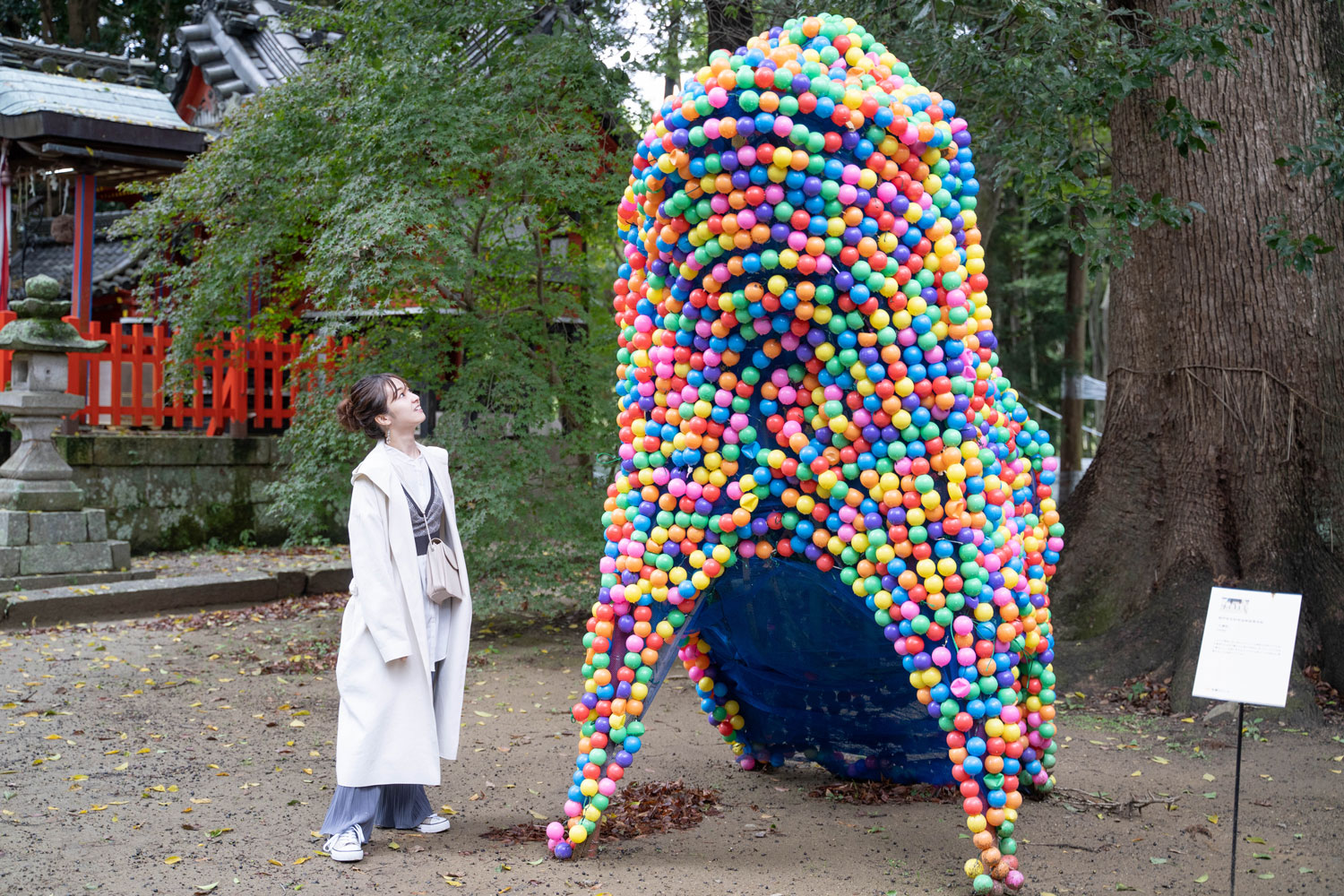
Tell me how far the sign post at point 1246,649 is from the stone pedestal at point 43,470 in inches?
334

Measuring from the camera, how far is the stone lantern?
9.04 metres

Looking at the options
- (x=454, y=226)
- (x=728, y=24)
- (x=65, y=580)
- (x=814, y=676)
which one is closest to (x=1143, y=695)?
(x=814, y=676)

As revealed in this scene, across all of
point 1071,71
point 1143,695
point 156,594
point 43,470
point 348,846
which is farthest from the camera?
point 43,470

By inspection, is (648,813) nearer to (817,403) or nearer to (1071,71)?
(817,403)

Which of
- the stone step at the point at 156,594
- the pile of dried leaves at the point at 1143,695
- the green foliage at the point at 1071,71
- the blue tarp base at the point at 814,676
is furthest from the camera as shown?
the stone step at the point at 156,594

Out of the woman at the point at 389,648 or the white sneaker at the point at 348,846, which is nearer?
the white sneaker at the point at 348,846

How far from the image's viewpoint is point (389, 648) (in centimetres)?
395

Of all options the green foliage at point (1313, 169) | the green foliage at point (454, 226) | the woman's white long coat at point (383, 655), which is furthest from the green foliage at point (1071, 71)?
the woman's white long coat at point (383, 655)

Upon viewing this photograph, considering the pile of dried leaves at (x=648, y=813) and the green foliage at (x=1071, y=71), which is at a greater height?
the green foliage at (x=1071, y=71)

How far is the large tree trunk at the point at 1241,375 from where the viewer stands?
6.22 m

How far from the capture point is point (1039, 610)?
13.6ft

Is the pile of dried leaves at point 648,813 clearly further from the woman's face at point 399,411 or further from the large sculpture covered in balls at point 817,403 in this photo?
the woman's face at point 399,411

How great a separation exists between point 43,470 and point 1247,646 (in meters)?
8.91

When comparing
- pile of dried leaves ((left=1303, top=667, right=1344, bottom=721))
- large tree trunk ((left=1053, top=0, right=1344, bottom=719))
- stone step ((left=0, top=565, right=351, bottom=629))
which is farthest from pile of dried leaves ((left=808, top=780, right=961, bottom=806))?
stone step ((left=0, top=565, right=351, bottom=629))
